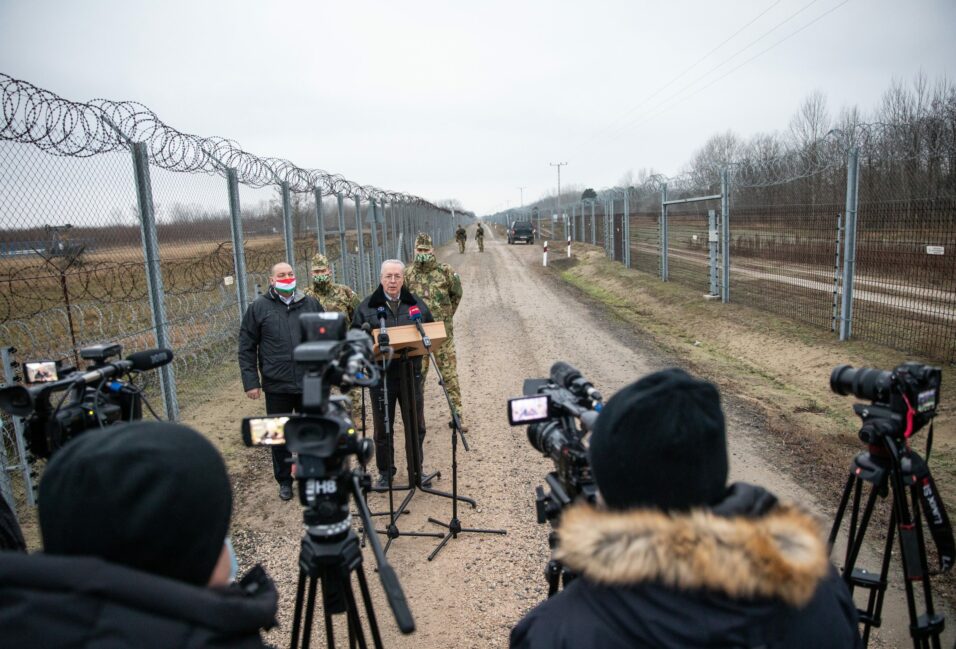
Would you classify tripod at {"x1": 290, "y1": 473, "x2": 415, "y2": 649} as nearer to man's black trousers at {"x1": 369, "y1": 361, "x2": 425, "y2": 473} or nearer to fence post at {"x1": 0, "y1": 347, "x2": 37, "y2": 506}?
man's black trousers at {"x1": 369, "y1": 361, "x2": 425, "y2": 473}

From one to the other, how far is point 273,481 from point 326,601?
3.53m

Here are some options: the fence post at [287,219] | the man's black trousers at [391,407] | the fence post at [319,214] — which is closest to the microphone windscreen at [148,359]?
the man's black trousers at [391,407]

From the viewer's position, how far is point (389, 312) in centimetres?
531

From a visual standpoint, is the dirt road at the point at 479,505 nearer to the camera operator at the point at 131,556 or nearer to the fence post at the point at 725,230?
the camera operator at the point at 131,556

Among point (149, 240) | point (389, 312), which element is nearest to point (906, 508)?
point (389, 312)

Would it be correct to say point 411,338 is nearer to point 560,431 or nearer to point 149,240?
point 560,431

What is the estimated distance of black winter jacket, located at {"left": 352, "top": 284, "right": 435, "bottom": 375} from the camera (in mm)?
5125

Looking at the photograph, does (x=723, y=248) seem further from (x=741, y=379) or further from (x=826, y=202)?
(x=741, y=379)

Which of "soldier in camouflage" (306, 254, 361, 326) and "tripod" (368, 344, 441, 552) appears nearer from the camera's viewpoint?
"tripod" (368, 344, 441, 552)

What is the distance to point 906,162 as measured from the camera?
9.23m

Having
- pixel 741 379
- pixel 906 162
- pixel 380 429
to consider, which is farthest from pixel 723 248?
pixel 380 429

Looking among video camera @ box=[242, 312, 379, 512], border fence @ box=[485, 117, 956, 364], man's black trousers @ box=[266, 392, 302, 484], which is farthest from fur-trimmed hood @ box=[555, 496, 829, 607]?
border fence @ box=[485, 117, 956, 364]

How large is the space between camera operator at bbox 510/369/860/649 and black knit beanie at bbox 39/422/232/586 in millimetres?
826

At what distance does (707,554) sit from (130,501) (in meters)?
1.18
